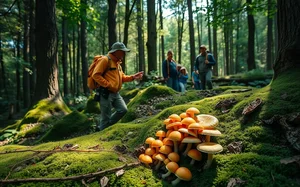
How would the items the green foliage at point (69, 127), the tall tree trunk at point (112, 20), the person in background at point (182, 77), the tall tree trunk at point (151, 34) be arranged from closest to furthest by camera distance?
the green foliage at point (69, 127) < the person in background at point (182, 77) < the tall tree trunk at point (112, 20) < the tall tree trunk at point (151, 34)

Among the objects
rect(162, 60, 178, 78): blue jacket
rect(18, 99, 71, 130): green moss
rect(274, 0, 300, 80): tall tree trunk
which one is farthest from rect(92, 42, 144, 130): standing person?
rect(162, 60, 178, 78): blue jacket

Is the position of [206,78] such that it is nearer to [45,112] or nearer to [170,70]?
[170,70]

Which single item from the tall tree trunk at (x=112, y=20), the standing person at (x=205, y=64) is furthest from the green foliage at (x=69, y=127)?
the tall tree trunk at (x=112, y=20)

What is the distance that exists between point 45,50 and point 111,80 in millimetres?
5335

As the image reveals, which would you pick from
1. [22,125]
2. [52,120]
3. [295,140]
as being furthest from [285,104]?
[22,125]

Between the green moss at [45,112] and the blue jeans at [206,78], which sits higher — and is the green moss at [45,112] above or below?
below

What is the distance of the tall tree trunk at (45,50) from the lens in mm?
9000

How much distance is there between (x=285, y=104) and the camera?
3125 millimetres

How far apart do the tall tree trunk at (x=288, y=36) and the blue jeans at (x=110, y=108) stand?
11.5 ft

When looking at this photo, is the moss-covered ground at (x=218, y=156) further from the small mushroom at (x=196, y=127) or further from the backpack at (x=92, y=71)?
the backpack at (x=92, y=71)

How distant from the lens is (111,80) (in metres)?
5.28

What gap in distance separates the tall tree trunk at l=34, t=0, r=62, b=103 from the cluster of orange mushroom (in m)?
7.30

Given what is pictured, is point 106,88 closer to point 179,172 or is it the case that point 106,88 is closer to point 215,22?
point 179,172

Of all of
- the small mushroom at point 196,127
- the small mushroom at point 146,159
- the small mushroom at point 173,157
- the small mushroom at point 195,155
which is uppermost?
the small mushroom at point 196,127
